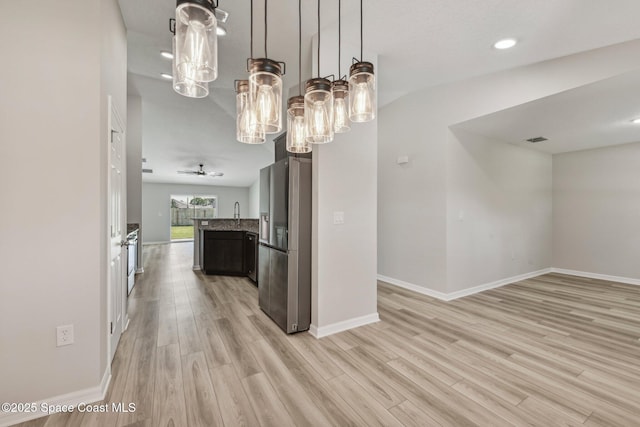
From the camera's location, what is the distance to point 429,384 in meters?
→ 1.96

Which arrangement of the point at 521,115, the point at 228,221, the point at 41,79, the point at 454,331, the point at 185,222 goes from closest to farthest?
1. the point at 41,79
2. the point at 454,331
3. the point at 521,115
4. the point at 228,221
5. the point at 185,222

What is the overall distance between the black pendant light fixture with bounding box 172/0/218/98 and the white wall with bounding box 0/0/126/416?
1.18 m

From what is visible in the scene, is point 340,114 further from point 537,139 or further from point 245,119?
point 537,139

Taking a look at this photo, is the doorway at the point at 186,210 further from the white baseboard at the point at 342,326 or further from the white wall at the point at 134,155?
the white baseboard at the point at 342,326

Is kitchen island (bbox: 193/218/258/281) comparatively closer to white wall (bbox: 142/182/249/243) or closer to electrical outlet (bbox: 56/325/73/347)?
electrical outlet (bbox: 56/325/73/347)

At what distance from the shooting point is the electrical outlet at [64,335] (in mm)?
1686

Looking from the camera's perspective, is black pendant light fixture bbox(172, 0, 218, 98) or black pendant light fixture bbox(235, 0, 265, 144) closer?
black pendant light fixture bbox(172, 0, 218, 98)

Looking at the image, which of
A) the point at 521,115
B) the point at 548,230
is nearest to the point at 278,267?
the point at 521,115

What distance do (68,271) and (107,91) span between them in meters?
1.28

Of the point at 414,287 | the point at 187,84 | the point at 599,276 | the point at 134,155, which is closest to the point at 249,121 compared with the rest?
the point at 187,84

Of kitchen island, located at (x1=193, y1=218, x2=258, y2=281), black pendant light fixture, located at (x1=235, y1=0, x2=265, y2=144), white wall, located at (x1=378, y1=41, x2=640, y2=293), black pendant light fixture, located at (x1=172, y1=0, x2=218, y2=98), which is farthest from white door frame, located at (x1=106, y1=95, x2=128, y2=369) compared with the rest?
white wall, located at (x1=378, y1=41, x2=640, y2=293)

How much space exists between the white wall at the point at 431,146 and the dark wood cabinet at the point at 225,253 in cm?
259

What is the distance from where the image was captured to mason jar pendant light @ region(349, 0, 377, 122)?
1.48m

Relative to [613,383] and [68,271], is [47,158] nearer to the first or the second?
[68,271]
